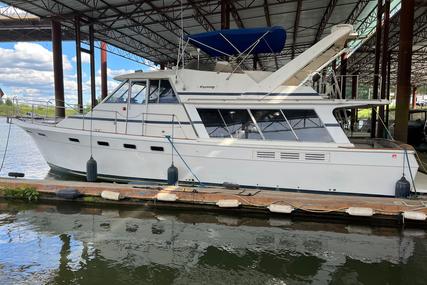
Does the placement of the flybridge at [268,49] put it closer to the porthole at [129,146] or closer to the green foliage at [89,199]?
the porthole at [129,146]

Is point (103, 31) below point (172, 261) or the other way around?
the other way around

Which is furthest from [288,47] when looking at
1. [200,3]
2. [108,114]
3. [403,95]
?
[108,114]

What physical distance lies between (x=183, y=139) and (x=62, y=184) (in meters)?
2.74

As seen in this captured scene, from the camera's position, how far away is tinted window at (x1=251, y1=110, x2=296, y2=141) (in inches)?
297

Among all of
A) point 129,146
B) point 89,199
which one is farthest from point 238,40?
point 89,199

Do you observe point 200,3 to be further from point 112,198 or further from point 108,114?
point 112,198

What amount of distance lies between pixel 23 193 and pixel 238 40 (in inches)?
221

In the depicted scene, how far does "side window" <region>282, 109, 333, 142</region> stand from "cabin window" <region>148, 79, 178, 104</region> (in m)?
2.49

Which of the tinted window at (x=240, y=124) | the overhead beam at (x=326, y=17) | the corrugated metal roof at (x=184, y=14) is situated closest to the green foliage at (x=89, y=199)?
the tinted window at (x=240, y=124)

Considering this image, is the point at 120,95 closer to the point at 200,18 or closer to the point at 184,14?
the point at 184,14

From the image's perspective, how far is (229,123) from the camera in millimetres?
7859

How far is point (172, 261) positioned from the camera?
512cm

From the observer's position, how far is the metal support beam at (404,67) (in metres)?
11.8

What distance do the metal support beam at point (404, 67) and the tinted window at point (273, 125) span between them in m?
6.60
